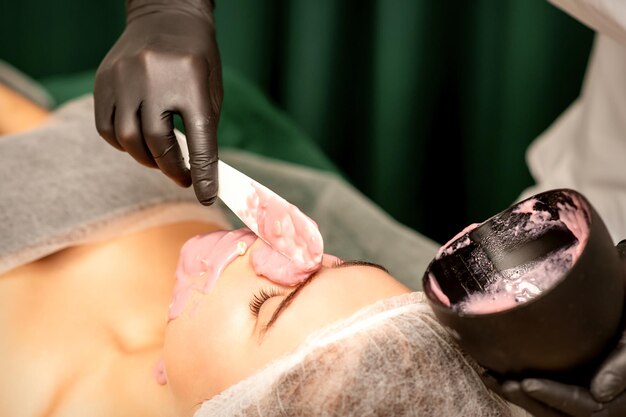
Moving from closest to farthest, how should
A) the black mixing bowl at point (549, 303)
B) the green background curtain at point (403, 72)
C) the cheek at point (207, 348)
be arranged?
the black mixing bowl at point (549, 303) < the cheek at point (207, 348) < the green background curtain at point (403, 72)

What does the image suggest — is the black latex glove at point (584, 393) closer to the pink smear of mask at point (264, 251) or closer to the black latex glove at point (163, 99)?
the pink smear of mask at point (264, 251)

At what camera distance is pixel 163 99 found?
42.2 inches

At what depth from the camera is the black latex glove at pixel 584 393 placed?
0.74 meters

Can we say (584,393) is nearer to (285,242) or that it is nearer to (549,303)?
(549,303)

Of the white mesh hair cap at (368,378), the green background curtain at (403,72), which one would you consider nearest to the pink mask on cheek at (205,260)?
the white mesh hair cap at (368,378)

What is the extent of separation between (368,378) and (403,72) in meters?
1.30

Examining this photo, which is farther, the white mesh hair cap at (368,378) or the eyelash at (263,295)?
the eyelash at (263,295)

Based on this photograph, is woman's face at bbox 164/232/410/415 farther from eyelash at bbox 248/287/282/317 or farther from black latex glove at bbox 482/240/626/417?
black latex glove at bbox 482/240/626/417

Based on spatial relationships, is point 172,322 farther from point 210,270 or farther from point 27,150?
point 27,150

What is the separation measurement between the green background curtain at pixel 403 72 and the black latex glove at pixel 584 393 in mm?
1302

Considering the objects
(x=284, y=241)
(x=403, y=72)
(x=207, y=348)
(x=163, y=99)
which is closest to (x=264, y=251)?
(x=284, y=241)

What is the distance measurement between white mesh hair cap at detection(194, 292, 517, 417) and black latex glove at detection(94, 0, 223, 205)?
0.32 m

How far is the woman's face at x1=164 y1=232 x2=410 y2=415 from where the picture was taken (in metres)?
0.93

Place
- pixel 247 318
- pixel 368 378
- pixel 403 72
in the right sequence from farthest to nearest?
1. pixel 403 72
2. pixel 247 318
3. pixel 368 378
